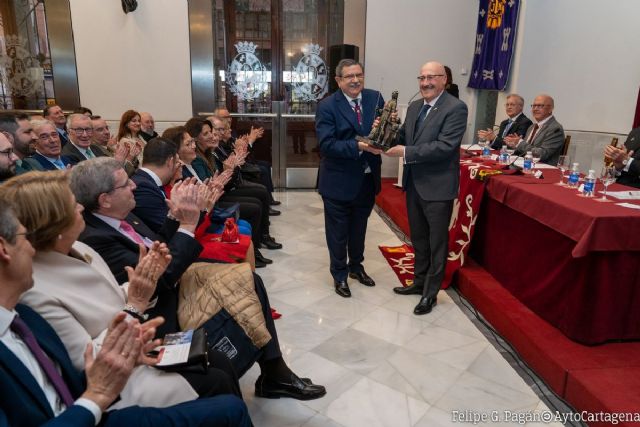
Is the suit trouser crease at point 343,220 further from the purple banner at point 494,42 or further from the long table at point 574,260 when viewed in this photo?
the purple banner at point 494,42

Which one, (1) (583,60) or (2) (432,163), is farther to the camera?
(1) (583,60)

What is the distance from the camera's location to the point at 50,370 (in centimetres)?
111

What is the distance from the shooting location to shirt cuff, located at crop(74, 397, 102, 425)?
3.49 ft

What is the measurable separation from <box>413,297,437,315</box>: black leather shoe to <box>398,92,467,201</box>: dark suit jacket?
68 cm

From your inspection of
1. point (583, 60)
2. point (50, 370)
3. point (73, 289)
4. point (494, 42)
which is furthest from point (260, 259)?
point (494, 42)

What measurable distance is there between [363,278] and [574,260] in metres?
1.51

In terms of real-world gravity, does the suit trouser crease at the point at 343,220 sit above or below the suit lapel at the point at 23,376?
below

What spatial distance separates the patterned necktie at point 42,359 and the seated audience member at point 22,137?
7.15 feet

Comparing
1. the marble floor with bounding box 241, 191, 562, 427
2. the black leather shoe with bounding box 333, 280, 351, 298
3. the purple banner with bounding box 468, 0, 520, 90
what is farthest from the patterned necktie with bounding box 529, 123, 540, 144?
the black leather shoe with bounding box 333, 280, 351, 298

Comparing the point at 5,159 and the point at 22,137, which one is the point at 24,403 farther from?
the point at 22,137

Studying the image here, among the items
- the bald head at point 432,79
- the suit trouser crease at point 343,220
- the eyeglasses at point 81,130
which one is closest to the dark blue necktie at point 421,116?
the bald head at point 432,79

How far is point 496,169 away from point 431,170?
769mm

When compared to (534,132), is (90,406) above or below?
below

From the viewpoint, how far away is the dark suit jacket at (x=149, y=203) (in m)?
2.37
